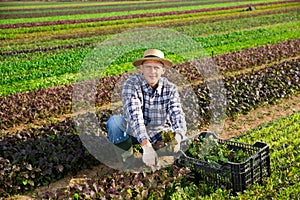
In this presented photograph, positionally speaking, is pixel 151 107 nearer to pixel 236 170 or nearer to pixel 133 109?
pixel 133 109

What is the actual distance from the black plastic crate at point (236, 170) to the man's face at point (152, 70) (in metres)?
0.96

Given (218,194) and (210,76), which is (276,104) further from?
(218,194)

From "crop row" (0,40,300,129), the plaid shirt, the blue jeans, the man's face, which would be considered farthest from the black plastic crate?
"crop row" (0,40,300,129)

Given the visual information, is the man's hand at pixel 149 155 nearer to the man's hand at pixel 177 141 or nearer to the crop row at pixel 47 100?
the man's hand at pixel 177 141

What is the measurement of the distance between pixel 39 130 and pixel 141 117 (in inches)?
85.0

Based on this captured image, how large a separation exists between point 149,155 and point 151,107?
75cm

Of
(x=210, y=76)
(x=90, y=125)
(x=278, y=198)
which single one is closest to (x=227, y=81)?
(x=210, y=76)

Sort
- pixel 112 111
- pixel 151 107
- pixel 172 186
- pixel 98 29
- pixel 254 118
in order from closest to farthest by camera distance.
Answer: pixel 172 186 → pixel 151 107 → pixel 112 111 → pixel 254 118 → pixel 98 29

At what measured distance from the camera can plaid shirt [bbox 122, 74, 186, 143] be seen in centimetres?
531

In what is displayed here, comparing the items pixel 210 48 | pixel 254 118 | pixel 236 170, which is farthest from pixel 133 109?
pixel 210 48

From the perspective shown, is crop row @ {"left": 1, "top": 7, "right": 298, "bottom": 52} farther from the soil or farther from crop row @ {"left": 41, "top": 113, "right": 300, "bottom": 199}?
crop row @ {"left": 41, "top": 113, "right": 300, "bottom": 199}

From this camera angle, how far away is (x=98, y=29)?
89.6ft

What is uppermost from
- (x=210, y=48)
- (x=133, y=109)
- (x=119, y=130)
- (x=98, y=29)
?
(x=98, y=29)

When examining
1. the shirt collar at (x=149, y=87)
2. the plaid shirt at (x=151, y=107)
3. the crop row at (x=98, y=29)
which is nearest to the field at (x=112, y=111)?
the plaid shirt at (x=151, y=107)
